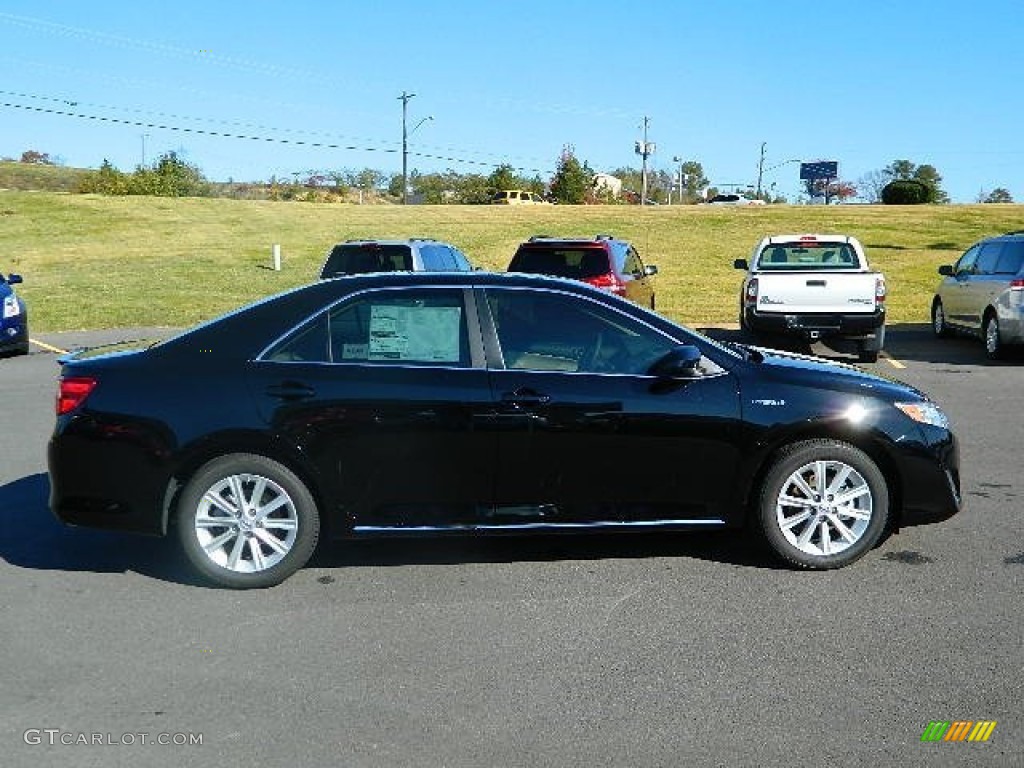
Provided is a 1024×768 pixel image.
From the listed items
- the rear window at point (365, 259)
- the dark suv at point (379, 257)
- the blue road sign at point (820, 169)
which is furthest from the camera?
the blue road sign at point (820, 169)

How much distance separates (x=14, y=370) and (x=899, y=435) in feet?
38.0

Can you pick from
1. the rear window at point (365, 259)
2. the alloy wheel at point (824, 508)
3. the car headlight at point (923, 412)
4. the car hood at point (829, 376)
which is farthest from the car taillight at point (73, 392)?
the rear window at point (365, 259)

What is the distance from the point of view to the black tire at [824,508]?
17.9ft

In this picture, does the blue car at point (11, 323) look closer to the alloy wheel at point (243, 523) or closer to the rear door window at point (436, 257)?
the rear door window at point (436, 257)

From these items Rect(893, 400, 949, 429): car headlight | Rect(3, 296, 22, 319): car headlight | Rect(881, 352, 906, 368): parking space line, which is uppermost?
Rect(893, 400, 949, 429): car headlight

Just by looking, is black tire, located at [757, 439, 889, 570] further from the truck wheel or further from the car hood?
the truck wheel

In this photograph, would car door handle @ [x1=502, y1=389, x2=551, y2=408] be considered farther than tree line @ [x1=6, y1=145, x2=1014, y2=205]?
No

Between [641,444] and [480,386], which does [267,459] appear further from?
[641,444]

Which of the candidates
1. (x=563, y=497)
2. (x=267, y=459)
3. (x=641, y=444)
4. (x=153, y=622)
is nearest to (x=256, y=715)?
(x=153, y=622)

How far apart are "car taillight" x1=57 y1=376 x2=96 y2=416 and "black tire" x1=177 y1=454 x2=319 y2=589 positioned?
704 mm

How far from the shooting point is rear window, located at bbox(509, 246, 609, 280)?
46.7 ft

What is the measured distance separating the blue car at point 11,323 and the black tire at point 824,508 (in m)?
12.1
